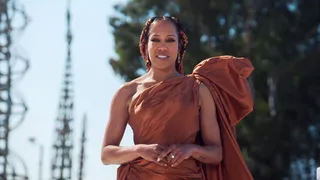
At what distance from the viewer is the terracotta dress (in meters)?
3.59

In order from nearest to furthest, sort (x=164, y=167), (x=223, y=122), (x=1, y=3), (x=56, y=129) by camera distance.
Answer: (x=164, y=167) → (x=223, y=122) → (x=1, y=3) → (x=56, y=129)

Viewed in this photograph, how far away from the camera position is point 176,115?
3.59m

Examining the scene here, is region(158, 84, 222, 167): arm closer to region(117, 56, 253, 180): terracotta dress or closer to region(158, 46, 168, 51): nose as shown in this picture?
region(117, 56, 253, 180): terracotta dress

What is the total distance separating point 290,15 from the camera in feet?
61.5

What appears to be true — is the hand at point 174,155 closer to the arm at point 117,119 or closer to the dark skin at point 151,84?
the dark skin at point 151,84

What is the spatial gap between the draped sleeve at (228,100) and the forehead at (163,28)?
0.84 ft

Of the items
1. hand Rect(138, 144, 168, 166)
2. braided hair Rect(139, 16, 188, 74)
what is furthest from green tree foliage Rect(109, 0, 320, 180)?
hand Rect(138, 144, 168, 166)

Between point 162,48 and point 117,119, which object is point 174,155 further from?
point 162,48

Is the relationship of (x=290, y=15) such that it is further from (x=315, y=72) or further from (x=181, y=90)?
(x=181, y=90)

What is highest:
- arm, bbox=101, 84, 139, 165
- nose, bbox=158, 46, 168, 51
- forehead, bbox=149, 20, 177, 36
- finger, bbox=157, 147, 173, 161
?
forehead, bbox=149, 20, 177, 36

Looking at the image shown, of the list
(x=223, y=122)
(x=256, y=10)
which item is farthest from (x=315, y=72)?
(x=223, y=122)

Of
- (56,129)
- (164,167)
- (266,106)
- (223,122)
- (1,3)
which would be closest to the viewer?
(164,167)

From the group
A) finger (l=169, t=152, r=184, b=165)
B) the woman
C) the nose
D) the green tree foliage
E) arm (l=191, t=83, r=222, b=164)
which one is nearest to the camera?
finger (l=169, t=152, r=184, b=165)

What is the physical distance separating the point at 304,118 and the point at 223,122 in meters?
15.1
